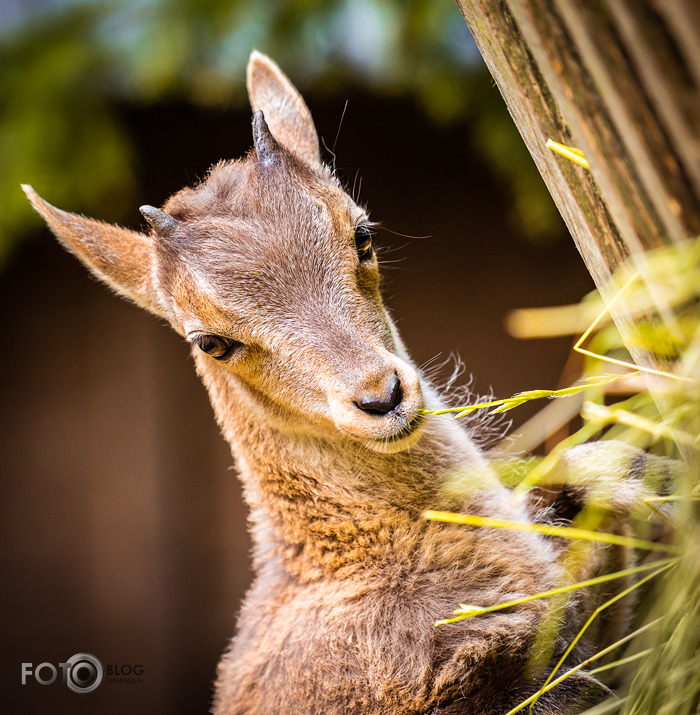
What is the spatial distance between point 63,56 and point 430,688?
9.40 ft

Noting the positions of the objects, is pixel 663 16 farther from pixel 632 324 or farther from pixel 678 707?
pixel 678 707

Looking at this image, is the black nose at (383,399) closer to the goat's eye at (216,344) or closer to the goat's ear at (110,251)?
the goat's eye at (216,344)

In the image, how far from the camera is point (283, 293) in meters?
1.83

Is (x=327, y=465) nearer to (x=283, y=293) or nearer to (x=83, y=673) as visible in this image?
(x=283, y=293)

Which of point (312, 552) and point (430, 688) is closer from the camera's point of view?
point (430, 688)

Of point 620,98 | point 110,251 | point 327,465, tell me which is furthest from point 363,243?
point 620,98

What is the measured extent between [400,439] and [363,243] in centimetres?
56

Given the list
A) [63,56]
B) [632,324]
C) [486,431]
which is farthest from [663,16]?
[63,56]

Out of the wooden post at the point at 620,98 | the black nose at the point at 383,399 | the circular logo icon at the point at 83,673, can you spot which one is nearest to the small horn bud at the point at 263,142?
the black nose at the point at 383,399

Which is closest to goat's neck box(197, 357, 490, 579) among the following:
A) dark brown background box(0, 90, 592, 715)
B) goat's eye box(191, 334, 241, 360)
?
goat's eye box(191, 334, 241, 360)

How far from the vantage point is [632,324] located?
3.49 feet

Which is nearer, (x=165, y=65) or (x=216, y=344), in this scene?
(x=216, y=344)

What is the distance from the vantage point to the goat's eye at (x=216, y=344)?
189 centimetres

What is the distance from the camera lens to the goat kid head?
172 centimetres
